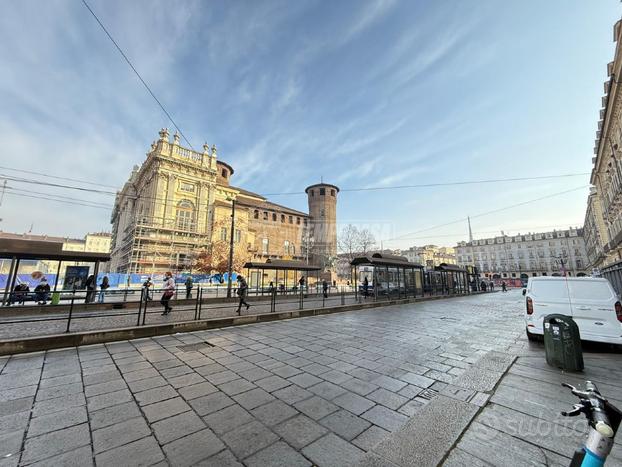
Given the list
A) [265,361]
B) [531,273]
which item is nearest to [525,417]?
[265,361]

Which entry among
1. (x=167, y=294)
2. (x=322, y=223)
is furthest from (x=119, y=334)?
(x=322, y=223)

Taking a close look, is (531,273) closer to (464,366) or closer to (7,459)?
(464,366)

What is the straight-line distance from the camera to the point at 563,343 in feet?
14.4

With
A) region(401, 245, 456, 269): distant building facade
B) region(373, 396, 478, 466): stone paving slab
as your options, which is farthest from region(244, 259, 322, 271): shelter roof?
region(401, 245, 456, 269): distant building facade

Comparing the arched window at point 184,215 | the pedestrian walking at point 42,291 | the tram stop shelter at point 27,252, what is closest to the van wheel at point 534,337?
the pedestrian walking at point 42,291

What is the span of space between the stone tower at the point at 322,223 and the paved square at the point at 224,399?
46301 mm

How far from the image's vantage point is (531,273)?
254ft

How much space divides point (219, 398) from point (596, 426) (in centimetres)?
349

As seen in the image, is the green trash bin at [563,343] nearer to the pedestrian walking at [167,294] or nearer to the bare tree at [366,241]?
the pedestrian walking at [167,294]

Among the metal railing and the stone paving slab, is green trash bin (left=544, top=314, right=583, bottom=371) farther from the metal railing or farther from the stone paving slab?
the metal railing

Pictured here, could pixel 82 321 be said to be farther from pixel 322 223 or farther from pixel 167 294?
pixel 322 223

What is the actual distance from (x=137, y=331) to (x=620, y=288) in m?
19.8

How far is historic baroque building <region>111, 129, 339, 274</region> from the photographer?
3095cm

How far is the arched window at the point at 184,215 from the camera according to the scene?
3388 centimetres
